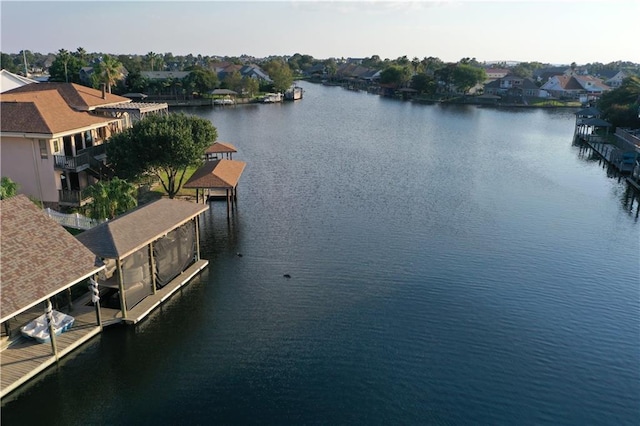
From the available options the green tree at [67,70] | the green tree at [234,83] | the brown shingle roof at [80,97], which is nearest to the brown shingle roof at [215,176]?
the brown shingle roof at [80,97]

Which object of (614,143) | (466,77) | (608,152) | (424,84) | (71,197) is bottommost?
(608,152)

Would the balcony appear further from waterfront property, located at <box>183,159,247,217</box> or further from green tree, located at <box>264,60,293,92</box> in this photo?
green tree, located at <box>264,60,293,92</box>

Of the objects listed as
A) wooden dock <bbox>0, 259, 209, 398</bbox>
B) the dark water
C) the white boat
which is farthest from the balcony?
the white boat

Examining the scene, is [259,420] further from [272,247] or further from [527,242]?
[527,242]

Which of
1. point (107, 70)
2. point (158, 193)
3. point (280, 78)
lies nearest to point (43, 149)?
point (158, 193)

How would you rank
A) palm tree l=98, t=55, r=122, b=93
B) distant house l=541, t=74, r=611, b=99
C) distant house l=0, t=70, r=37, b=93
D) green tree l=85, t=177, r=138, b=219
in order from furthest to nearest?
distant house l=541, t=74, r=611, b=99
distant house l=0, t=70, r=37, b=93
palm tree l=98, t=55, r=122, b=93
green tree l=85, t=177, r=138, b=219

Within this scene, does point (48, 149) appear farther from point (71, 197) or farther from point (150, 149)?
point (150, 149)

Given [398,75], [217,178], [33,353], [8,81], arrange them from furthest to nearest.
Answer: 1. [398,75]
2. [8,81]
3. [217,178]
4. [33,353]
